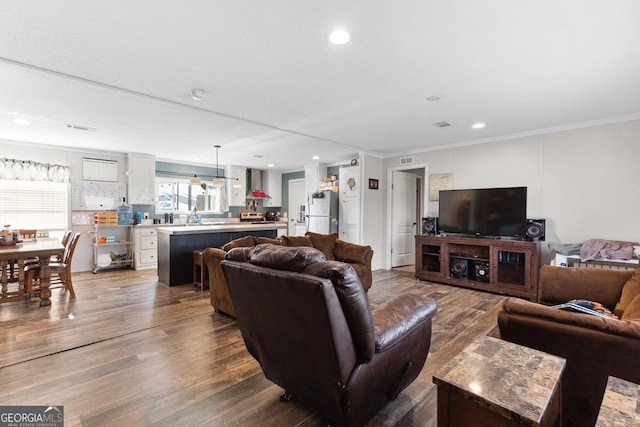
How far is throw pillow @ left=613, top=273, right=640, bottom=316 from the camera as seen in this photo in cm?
213

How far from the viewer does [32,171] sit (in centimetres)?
541

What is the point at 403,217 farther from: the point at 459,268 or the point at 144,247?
the point at 144,247

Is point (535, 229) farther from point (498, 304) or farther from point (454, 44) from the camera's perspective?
point (454, 44)

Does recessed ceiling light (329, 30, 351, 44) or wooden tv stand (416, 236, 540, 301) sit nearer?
recessed ceiling light (329, 30, 351, 44)

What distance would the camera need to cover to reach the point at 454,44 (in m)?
2.19

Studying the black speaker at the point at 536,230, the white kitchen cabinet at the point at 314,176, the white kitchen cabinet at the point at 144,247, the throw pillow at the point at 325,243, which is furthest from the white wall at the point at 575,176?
the white kitchen cabinet at the point at 144,247

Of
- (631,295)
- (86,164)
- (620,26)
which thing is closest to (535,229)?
(631,295)

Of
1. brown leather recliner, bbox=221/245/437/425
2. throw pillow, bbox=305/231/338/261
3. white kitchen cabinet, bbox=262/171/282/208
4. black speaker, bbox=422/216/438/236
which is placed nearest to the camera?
brown leather recliner, bbox=221/245/437/425

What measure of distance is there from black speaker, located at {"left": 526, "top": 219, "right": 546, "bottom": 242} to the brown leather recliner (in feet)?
11.5

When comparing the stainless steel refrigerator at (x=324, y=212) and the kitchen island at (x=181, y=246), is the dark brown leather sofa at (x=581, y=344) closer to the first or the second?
the kitchen island at (x=181, y=246)

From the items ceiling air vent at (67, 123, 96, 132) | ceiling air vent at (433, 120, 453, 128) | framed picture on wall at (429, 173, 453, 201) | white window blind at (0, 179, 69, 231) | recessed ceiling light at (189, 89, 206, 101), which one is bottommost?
white window blind at (0, 179, 69, 231)

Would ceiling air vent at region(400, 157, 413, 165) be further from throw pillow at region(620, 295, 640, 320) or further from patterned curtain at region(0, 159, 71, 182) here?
patterned curtain at region(0, 159, 71, 182)

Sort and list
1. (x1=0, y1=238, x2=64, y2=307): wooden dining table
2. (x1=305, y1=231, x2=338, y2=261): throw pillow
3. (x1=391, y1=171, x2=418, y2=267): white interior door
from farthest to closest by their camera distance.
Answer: (x1=391, y1=171, x2=418, y2=267): white interior door < (x1=305, y1=231, x2=338, y2=261): throw pillow < (x1=0, y1=238, x2=64, y2=307): wooden dining table

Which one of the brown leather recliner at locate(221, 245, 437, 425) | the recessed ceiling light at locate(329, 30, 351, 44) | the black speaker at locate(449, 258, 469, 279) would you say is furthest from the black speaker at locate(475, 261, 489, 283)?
the recessed ceiling light at locate(329, 30, 351, 44)
